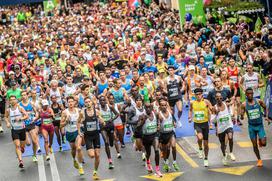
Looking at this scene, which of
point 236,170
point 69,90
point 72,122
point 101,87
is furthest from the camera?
point 69,90

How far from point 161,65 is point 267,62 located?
3.55m

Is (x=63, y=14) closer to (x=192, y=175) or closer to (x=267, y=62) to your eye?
(x=267, y=62)

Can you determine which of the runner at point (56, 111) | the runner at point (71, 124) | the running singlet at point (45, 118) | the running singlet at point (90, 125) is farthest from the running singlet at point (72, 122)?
the runner at point (56, 111)

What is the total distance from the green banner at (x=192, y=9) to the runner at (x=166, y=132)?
14081mm

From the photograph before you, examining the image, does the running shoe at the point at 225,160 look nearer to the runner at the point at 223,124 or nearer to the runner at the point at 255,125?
the runner at the point at 223,124

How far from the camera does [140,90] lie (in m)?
19.4

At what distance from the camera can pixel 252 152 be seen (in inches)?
680

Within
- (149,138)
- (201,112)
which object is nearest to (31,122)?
(149,138)

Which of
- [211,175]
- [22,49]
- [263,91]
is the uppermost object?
[22,49]

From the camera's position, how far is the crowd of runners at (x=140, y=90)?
16.3 m

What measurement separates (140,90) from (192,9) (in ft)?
37.0

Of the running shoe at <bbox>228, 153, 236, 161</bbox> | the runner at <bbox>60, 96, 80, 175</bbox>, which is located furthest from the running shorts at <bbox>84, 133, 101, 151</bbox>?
the running shoe at <bbox>228, 153, 236, 161</bbox>

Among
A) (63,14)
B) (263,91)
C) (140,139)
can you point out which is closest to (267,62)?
(263,91)

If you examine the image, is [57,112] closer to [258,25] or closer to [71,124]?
[71,124]
